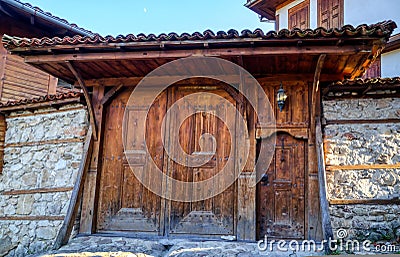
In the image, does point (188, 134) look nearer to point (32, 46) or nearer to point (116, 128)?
point (116, 128)

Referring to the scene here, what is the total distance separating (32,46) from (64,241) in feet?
9.35

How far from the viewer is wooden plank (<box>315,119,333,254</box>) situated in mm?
5137

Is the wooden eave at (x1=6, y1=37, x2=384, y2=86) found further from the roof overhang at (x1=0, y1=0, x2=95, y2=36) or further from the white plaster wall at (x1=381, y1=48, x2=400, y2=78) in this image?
the white plaster wall at (x1=381, y1=48, x2=400, y2=78)

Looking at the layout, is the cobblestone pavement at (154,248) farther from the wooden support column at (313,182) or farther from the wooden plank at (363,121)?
the wooden plank at (363,121)

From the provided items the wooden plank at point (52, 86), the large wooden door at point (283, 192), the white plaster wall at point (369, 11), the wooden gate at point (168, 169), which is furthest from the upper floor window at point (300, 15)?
the wooden plank at point (52, 86)

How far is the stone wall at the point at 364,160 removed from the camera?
18.9 feet

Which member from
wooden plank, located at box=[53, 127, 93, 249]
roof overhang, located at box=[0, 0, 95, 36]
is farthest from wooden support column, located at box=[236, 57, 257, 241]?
roof overhang, located at box=[0, 0, 95, 36]

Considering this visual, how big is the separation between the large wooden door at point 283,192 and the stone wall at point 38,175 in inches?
127

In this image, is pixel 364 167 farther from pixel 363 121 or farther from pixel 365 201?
pixel 363 121

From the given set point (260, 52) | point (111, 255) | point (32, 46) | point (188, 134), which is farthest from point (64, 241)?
point (260, 52)

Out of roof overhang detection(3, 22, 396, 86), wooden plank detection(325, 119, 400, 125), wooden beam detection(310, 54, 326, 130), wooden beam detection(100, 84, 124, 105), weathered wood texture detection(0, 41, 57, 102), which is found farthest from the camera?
weathered wood texture detection(0, 41, 57, 102)

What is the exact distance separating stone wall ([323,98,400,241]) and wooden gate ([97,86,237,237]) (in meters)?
1.54

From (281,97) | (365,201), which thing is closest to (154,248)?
(281,97)

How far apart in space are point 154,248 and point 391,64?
7.25 meters
